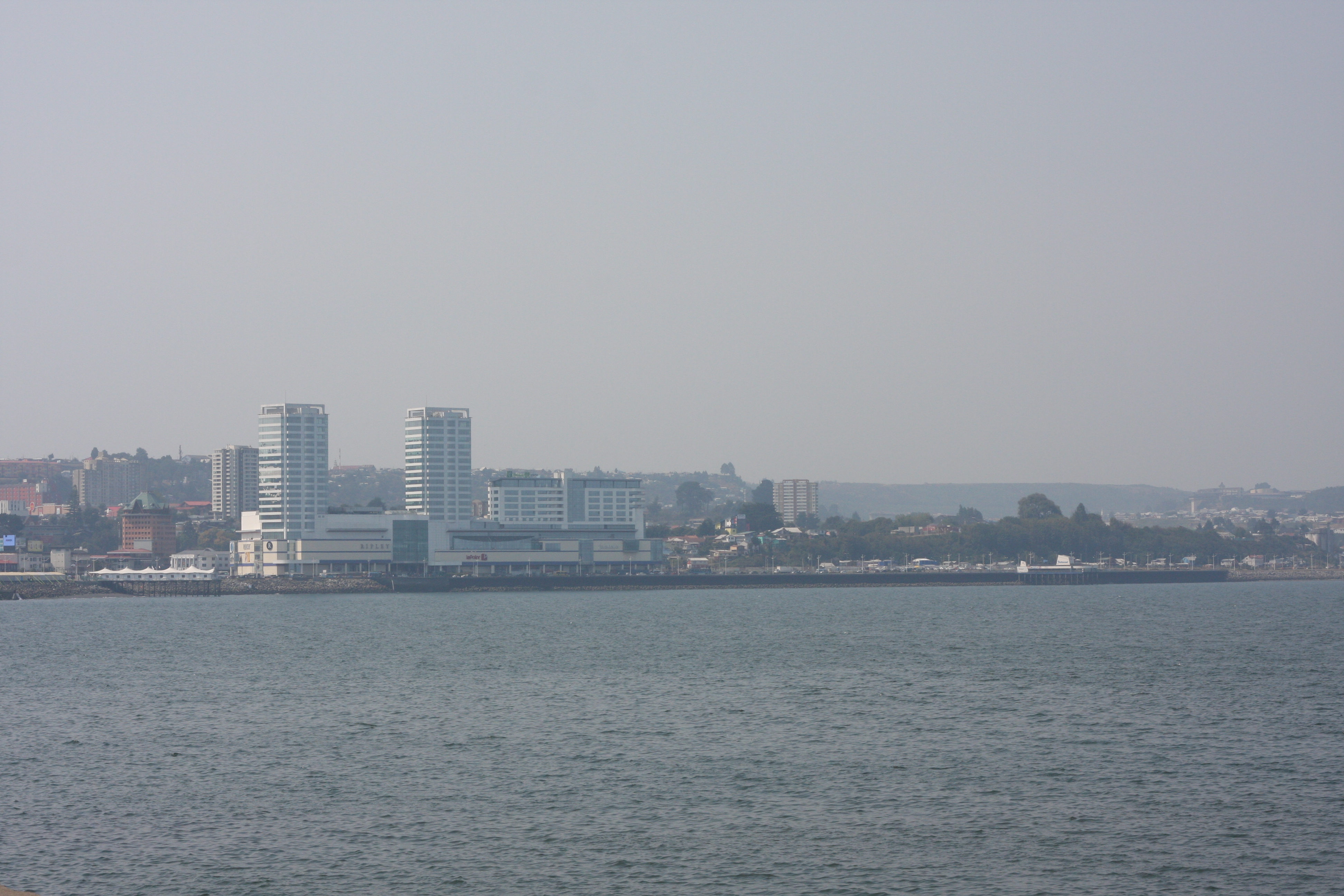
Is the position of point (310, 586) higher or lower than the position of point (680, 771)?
lower

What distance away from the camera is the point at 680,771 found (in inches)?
1496

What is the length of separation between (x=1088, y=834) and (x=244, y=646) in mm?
67355

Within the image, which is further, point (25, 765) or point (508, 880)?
point (25, 765)

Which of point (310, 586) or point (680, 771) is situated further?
point (310, 586)

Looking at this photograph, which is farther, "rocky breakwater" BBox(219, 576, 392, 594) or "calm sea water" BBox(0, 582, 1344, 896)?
"rocky breakwater" BBox(219, 576, 392, 594)

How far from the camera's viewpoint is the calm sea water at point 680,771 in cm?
2780

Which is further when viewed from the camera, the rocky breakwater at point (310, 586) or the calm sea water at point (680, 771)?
the rocky breakwater at point (310, 586)

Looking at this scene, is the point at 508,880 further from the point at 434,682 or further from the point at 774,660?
the point at 774,660

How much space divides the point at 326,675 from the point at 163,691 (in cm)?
834

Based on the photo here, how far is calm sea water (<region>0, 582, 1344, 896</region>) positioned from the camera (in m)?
27.8

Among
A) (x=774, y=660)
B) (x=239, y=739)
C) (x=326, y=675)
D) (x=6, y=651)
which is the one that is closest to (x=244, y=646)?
(x=6, y=651)

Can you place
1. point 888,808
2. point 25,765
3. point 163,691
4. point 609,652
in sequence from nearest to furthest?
1. point 888,808
2. point 25,765
3. point 163,691
4. point 609,652

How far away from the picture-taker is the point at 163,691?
59.2m

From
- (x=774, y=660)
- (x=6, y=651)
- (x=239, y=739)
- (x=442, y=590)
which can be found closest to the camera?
(x=239, y=739)
